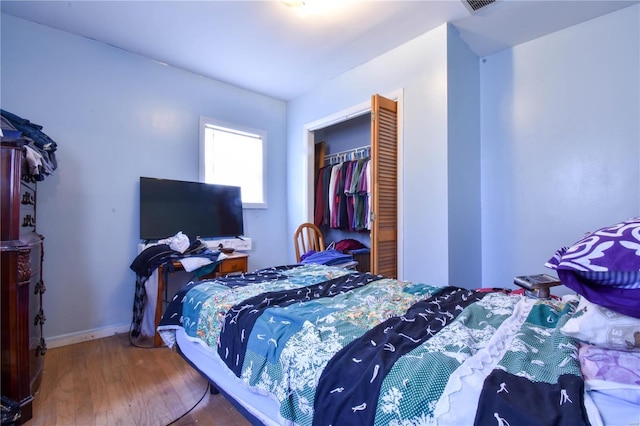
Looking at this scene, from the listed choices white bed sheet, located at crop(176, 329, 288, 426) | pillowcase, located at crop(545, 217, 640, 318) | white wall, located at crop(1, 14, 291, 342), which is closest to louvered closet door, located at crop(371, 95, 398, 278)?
white bed sheet, located at crop(176, 329, 288, 426)

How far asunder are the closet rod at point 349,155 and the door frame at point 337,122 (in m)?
0.48

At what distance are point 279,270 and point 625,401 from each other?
156 cm

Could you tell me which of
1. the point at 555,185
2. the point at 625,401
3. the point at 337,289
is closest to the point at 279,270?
the point at 337,289

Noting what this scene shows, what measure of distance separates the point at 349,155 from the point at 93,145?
8.97 feet

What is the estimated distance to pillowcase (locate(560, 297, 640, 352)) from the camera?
66 cm

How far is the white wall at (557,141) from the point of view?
2.06 metres

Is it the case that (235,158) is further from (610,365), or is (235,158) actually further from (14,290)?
(610,365)

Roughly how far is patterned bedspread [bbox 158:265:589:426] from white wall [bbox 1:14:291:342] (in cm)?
165

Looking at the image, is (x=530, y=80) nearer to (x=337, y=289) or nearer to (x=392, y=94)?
(x=392, y=94)

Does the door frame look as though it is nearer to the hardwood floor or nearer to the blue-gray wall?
the blue-gray wall

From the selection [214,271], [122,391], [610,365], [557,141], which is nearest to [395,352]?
[610,365]

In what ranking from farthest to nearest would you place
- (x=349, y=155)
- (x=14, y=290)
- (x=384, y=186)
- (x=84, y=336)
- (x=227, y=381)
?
(x=349, y=155) < (x=384, y=186) < (x=84, y=336) < (x=14, y=290) < (x=227, y=381)

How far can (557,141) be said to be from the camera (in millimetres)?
2334

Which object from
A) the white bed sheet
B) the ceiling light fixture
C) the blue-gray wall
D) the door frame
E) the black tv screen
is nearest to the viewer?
the white bed sheet
